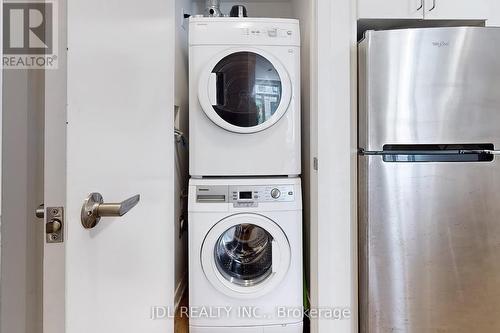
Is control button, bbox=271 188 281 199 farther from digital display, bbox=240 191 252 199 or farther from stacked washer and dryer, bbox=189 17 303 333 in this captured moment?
digital display, bbox=240 191 252 199

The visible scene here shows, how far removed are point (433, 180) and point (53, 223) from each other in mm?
1396

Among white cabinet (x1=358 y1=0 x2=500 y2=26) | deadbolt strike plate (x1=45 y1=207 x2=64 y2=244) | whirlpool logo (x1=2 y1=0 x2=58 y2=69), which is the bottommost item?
deadbolt strike plate (x1=45 y1=207 x2=64 y2=244)

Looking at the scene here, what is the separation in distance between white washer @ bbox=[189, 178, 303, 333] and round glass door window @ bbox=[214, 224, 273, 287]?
2cm

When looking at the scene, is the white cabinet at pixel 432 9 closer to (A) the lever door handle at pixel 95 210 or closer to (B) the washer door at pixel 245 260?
(B) the washer door at pixel 245 260

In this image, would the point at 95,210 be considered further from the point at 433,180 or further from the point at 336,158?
the point at 433,180

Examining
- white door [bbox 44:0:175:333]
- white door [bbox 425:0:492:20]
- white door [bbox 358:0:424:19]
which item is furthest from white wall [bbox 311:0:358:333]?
white door [bbox 44:0:175:333]

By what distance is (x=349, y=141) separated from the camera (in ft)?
4.56

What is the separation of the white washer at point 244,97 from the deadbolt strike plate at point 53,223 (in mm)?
1135

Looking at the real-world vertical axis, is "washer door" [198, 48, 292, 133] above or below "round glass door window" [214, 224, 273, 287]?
above

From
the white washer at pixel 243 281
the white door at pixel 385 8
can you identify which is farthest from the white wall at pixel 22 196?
the white door at pixel 385 8

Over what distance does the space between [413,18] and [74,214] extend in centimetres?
163

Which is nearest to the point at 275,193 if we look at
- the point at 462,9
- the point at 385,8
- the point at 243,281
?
the point at 243,281

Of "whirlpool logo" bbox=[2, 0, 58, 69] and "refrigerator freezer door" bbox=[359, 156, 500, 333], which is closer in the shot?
"whirlpool logo" bbox=[2, 0, 58, 69]

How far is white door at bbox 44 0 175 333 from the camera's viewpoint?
0.50 meters
